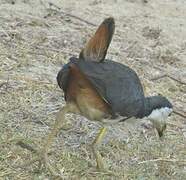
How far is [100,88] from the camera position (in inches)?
152

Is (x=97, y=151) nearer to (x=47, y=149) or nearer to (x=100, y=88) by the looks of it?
(x=47, y=149)

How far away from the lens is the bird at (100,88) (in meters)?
3.86

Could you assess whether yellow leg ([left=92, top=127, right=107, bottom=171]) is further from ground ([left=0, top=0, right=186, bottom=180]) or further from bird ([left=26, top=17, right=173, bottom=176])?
bird ([left=26, top=17, right=173, bottom=176])

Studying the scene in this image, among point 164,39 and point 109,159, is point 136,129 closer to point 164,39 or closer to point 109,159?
point 109,159

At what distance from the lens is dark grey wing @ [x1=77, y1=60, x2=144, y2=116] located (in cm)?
385

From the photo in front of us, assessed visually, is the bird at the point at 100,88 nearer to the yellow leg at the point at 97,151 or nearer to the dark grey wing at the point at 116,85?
the dark grey wing at the point at 116,85

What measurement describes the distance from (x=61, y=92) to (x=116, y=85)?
1.36 m

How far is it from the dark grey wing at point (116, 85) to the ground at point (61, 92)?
21 centimetres

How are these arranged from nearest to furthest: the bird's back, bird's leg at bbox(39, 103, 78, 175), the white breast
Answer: the bird's back < bird's leg at bbox(39, 103, 78, 175) < the white breast

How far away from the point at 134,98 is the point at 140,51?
2.64 m

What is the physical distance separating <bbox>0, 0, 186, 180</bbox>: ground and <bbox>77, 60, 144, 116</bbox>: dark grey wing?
0.68 feet

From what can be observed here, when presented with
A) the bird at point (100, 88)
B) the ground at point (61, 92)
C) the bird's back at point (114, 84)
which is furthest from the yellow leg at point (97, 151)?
the bird's back at point (114, 84)

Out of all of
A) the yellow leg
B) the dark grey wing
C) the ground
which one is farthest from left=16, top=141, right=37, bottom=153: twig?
the dark grey wing

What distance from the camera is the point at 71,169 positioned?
4.19 metres
